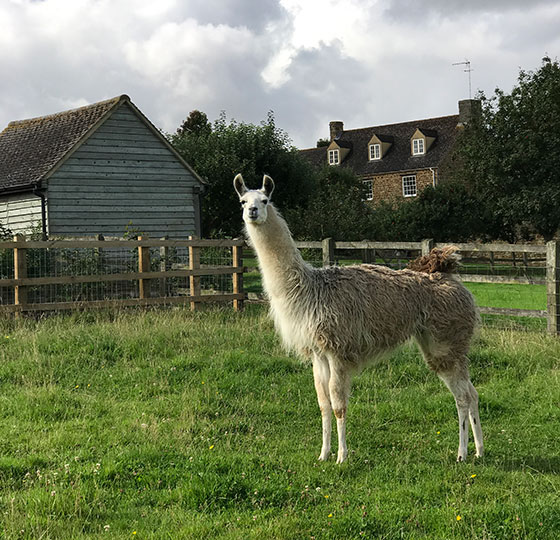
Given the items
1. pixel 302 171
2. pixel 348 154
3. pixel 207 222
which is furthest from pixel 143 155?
pixel 348 154

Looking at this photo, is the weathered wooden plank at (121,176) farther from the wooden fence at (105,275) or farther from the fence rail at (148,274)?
the wooden fence at (105,275)

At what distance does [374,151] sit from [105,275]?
4253 cm

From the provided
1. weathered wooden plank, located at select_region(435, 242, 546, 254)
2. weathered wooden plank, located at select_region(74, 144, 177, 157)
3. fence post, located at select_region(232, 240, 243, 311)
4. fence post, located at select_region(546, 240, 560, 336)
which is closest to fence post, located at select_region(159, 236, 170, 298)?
fence post, located at select_region(232, 240, 243, 311)

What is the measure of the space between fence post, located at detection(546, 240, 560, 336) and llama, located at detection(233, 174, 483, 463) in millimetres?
4139

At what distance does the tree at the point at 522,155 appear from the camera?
30453mm

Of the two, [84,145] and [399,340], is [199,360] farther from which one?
[84,145]

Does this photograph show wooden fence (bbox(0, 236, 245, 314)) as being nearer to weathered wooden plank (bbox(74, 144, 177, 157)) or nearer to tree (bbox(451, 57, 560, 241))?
weathered wooden plank (bbox(74, 144, 177, 157))

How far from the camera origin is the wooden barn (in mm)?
20422

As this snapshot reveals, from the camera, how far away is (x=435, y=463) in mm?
5578

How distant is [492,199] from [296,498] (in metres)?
30.0

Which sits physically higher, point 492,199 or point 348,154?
point 348,154

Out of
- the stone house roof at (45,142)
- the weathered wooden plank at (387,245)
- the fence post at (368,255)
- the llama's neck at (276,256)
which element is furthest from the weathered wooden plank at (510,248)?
the stone house roof at (45,142)

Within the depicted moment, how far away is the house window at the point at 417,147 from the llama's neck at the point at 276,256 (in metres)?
44.7

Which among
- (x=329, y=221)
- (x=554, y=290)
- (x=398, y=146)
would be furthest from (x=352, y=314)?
(x=398, y=146)
